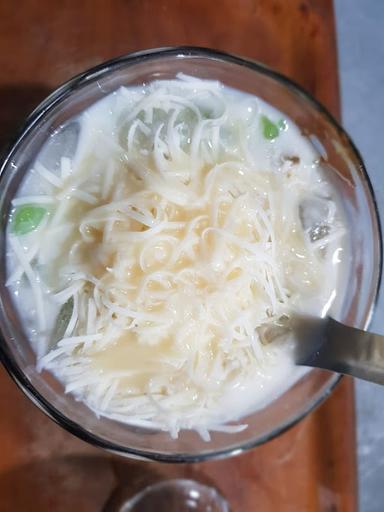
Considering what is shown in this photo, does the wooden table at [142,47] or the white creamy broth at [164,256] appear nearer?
the white creamy broth at [164,256]

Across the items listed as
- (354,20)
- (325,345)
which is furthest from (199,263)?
(354,20)

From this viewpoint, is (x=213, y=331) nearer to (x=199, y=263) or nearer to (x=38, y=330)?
(x=199, y=263)

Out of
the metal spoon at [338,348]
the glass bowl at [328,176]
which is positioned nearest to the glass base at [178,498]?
the glass bowl at [328,176]

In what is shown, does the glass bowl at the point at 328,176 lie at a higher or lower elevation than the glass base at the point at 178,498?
higher

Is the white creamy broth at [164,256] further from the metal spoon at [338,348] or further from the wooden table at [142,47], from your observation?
the wooden table at [142,47]

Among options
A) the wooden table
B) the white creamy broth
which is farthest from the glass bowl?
the wooden table
